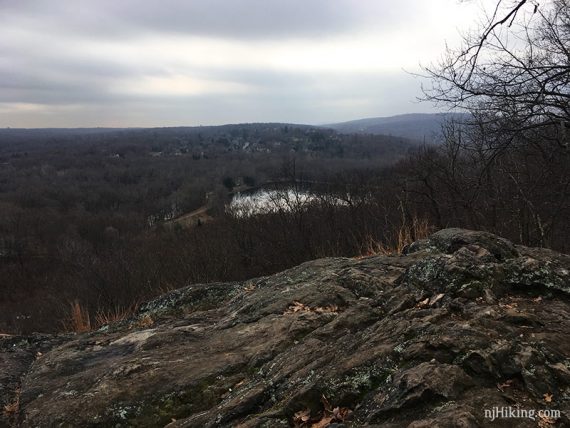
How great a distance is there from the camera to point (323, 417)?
97.8 inches

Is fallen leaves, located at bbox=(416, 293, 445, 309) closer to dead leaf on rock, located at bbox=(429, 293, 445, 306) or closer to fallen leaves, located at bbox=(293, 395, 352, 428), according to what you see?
dead leaf on rock, located at bbox=(429, 293, 445, 306)

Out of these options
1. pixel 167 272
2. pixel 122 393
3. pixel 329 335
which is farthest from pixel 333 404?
pixel 167 272

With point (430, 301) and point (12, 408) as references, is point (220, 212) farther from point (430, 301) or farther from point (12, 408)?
point (430, 301)

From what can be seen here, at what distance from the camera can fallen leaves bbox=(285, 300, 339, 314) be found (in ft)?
12.8

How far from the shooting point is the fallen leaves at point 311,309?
3900mm

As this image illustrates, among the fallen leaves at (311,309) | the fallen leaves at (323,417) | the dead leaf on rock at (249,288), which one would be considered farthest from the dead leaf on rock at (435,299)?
the dead leaf on rock at (249,288)

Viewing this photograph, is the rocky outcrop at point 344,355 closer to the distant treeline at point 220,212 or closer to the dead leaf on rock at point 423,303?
the dead leaf on rock at point 423,303

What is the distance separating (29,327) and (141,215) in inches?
1865

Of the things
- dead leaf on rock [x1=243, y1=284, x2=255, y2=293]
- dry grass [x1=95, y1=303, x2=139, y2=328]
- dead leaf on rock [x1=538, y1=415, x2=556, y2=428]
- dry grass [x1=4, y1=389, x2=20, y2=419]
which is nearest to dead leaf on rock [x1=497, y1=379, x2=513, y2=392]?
dead leaf on rock [x1=538, y1=415, x2=556, y2=428]

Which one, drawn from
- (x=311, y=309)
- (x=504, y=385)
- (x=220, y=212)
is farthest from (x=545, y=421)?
(x=220, y=212)

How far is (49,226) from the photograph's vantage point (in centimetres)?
6800

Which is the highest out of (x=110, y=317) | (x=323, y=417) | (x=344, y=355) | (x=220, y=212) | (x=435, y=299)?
(x=435, y=299)

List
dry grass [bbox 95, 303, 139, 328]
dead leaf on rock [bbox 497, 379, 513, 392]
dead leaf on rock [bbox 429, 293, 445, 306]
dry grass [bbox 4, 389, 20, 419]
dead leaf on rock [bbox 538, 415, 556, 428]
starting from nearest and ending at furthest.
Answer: dead leaf on rock [bbox 538, 415, 556, 428] < dead leaf on rock [bbox 497, 379, 513, 392] < dead leaf on rock [bbox 429, 293, 445, 306] < dry grass [bbox 4, 389, 20, 419] < dry grass [bbox 95, 303, 139, 328]

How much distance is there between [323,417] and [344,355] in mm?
539
